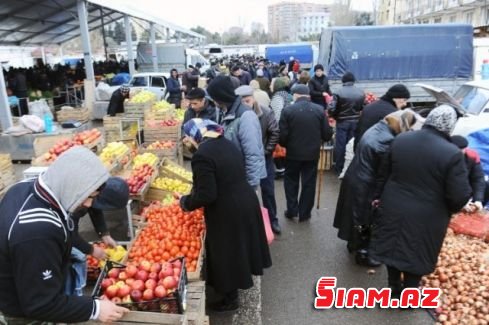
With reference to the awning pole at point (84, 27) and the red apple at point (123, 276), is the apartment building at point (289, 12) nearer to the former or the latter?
the awning pole at point (84, 27)

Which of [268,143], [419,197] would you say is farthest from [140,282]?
[268,143]

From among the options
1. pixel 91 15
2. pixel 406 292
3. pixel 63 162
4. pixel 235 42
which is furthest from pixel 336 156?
pixel 235 42

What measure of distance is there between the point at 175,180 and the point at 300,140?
203 centimetres

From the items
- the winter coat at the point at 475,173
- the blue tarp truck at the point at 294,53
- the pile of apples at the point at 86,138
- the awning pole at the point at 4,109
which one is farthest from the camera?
the blue tarp truck at the point at 294,53

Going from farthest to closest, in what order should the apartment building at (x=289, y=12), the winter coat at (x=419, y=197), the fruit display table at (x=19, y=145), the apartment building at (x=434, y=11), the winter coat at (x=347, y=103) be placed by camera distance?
the apartment building at (x=289, y=12) < the apartment building at (x=434, y=11) < the fruit display table at (x=19, y=145) < the winter coat at (x=347, y=103) < the winter coat at (x=419, y=197)

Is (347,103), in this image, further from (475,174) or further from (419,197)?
(419,197)

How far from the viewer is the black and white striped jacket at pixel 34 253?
1.84m

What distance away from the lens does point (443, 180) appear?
321 cm

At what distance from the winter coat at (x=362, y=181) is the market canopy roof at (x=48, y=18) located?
11.8m

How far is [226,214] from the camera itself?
3.41 metres

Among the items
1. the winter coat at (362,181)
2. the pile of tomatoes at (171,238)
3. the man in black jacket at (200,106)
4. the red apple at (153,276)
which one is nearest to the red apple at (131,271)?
the red apple at (153,276)

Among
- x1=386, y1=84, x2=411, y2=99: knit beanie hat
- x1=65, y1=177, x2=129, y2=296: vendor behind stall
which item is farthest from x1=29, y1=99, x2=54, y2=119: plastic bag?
x1=386, y1=84, x2=411, y2=99: knit beanie hat

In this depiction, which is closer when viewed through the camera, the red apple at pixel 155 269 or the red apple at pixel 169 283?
the red apple at pixel 169 283

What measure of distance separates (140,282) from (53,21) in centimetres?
2344
